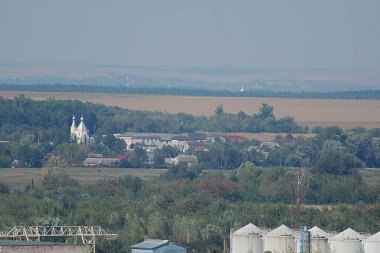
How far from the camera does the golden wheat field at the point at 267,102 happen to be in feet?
457

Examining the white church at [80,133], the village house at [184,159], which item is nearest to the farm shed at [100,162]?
the village house at [184,159]

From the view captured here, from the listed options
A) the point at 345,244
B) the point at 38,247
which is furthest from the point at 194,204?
the point at 38,247

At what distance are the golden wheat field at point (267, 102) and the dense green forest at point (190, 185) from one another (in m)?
6.77

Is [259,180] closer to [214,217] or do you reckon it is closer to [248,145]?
[214,217]

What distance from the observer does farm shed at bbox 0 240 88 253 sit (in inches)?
1679

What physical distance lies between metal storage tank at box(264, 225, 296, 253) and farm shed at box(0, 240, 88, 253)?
20.4 feet

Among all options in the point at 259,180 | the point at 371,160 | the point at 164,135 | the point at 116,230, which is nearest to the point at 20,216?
the point at 116,230

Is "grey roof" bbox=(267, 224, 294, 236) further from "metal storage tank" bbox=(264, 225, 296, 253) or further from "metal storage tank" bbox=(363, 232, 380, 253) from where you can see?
"metal storage tank" bbox=(363, 232, 380, 253)

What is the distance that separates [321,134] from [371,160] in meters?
12.7

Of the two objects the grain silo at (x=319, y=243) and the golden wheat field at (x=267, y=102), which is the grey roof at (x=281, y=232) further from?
the golden wheat field at (x=267, y=102)

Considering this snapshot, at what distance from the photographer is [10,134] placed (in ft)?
384

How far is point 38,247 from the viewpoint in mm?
43250

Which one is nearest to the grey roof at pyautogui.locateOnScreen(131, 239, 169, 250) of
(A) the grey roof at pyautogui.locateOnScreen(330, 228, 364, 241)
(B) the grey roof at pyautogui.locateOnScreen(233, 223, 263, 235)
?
(B) the grey roof at pyautogui.locateOnScreen(233, 223, 263, 235)

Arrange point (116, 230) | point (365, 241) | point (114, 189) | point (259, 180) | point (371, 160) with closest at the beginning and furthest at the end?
point (365, 241), point (116, 230), point (114, 189), point (259, 180), point (371, 160)
